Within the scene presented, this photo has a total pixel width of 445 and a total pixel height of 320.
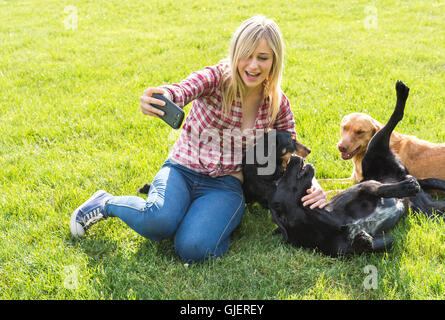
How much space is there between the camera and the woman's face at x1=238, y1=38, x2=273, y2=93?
335 cm

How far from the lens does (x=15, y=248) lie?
3.29m

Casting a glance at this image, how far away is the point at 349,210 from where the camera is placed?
3.32 metres

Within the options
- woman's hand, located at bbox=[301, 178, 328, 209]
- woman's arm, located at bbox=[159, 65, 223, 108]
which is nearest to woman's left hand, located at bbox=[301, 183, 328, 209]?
woman's hand, located at bbox=[301, 178, 328, 209]

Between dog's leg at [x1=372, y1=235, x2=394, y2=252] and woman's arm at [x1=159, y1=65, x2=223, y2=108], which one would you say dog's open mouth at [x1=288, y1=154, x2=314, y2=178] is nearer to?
dog's leg at [x1=372, y1=235, x2=394, y2=252]

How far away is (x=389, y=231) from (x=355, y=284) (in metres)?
0.73

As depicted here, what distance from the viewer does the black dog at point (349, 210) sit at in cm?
315

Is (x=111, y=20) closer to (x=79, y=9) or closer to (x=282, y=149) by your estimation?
(x=79, y=9)

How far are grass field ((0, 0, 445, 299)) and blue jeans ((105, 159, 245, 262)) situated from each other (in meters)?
0.14

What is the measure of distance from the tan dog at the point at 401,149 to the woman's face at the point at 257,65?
1255mm

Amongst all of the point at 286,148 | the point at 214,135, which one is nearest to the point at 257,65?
A: the point at 214,135

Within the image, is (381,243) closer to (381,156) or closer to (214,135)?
(381,156)

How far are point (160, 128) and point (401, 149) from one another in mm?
2916

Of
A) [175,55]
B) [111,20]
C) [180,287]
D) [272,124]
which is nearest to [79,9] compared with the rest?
[111,20]

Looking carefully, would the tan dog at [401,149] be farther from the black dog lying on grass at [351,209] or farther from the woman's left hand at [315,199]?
the woman's left hand at [315,199]
